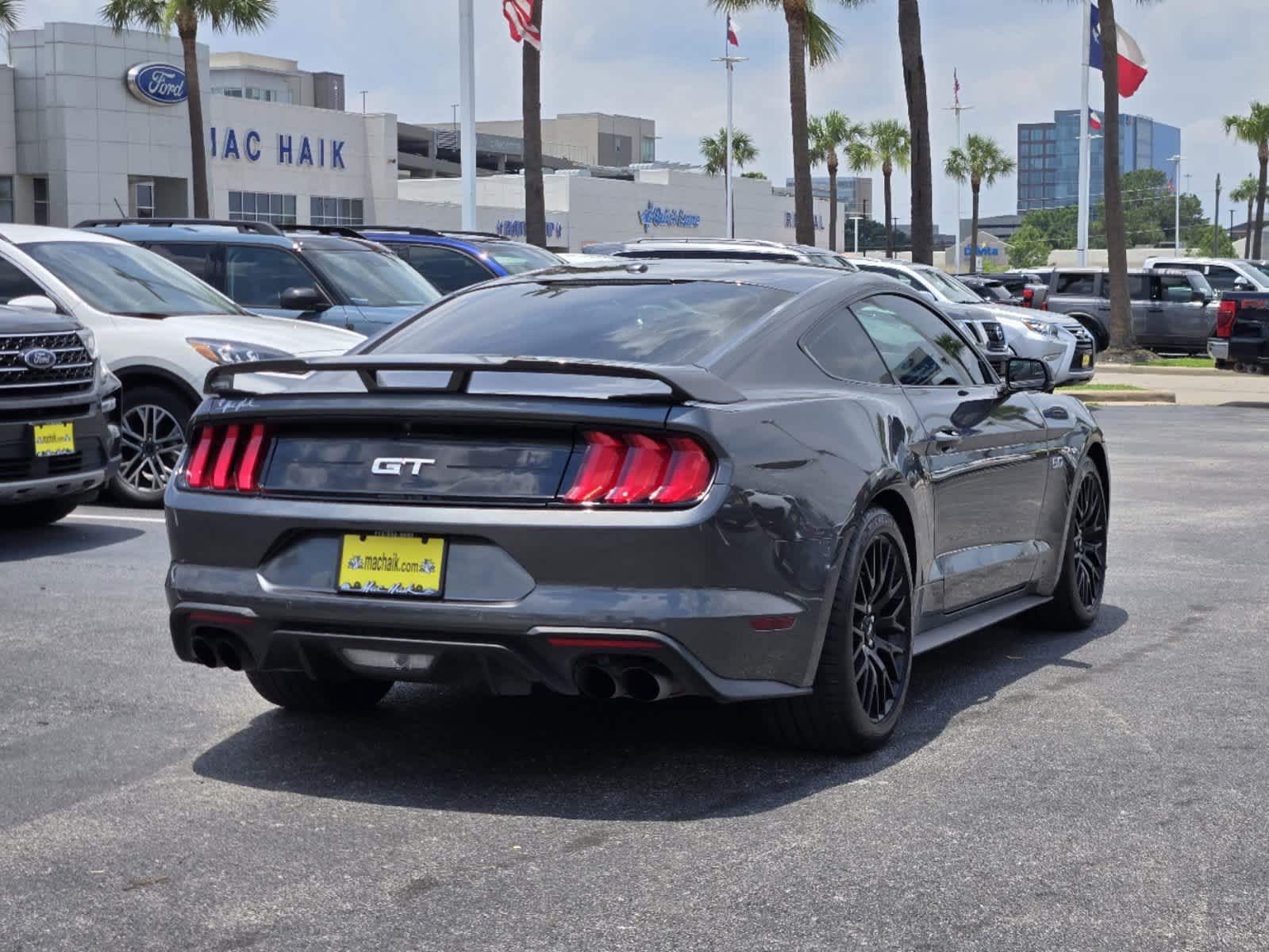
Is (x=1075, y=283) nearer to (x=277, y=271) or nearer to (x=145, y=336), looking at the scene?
(x=277, y=271)

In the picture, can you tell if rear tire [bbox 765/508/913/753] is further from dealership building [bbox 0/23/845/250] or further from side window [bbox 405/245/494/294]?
dealership building [bbox 0/23/845/250]

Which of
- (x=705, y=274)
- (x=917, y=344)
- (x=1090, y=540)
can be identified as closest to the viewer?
(x=705, y=274)

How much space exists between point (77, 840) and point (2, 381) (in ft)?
18.1

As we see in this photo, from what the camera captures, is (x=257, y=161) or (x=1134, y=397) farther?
(x=257, y=161)

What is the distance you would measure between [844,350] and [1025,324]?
1695 centimetres

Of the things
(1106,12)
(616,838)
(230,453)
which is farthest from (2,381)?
(1106,12)

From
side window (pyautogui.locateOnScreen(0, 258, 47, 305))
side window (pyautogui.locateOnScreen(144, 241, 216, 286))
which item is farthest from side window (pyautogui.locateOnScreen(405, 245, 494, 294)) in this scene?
side window (pyautogui.locateOnScreen(0, 258, 47, 305))

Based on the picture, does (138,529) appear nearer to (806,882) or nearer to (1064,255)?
(806,882)

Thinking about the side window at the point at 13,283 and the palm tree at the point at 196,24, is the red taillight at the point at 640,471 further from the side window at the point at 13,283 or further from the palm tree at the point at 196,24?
the palm tree at the point at 196,24

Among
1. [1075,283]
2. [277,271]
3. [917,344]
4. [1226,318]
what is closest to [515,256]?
[277,271]

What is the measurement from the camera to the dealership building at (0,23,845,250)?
5034 centimetres

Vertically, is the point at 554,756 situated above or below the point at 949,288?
below

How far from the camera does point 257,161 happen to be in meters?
61.3

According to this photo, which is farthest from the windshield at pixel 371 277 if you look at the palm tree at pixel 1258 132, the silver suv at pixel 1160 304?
the palm tree at pixel 1258 132
